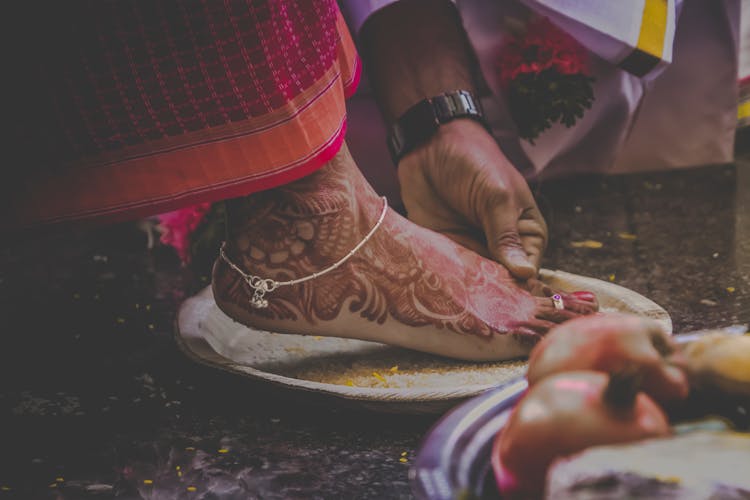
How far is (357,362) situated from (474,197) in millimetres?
363

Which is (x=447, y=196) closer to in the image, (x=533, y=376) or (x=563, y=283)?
(x=563, y=283)

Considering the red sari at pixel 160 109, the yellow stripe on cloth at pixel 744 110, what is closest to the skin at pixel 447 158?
the red sari at pixel 160 109

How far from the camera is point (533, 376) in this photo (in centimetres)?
49

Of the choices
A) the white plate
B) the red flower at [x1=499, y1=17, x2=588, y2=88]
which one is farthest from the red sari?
the red flower at [x1=499, y1=17, x2=588, y2=88]

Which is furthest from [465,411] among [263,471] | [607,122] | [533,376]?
[607,122]

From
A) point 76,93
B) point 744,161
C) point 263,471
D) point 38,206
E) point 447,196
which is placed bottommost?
point 744,161

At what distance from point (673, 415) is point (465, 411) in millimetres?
123

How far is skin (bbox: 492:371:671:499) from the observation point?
1.36ft

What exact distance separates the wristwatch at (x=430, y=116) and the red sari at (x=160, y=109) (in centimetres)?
43

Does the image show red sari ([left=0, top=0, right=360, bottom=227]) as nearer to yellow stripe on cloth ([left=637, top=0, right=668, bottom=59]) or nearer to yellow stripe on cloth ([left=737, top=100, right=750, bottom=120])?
yellow stripe on cloth ([left=637, top=0, right=668, bottom=59])

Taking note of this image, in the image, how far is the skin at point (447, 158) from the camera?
4.00 feet

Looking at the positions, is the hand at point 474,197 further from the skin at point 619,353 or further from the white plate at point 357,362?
the skin at point 619,353

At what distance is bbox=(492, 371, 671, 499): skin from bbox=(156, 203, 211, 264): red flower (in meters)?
1.25

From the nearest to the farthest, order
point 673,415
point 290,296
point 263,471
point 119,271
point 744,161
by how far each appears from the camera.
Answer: point 673,415 → point 263,471 → point 290,296 → point 119,271 → point 744,161
